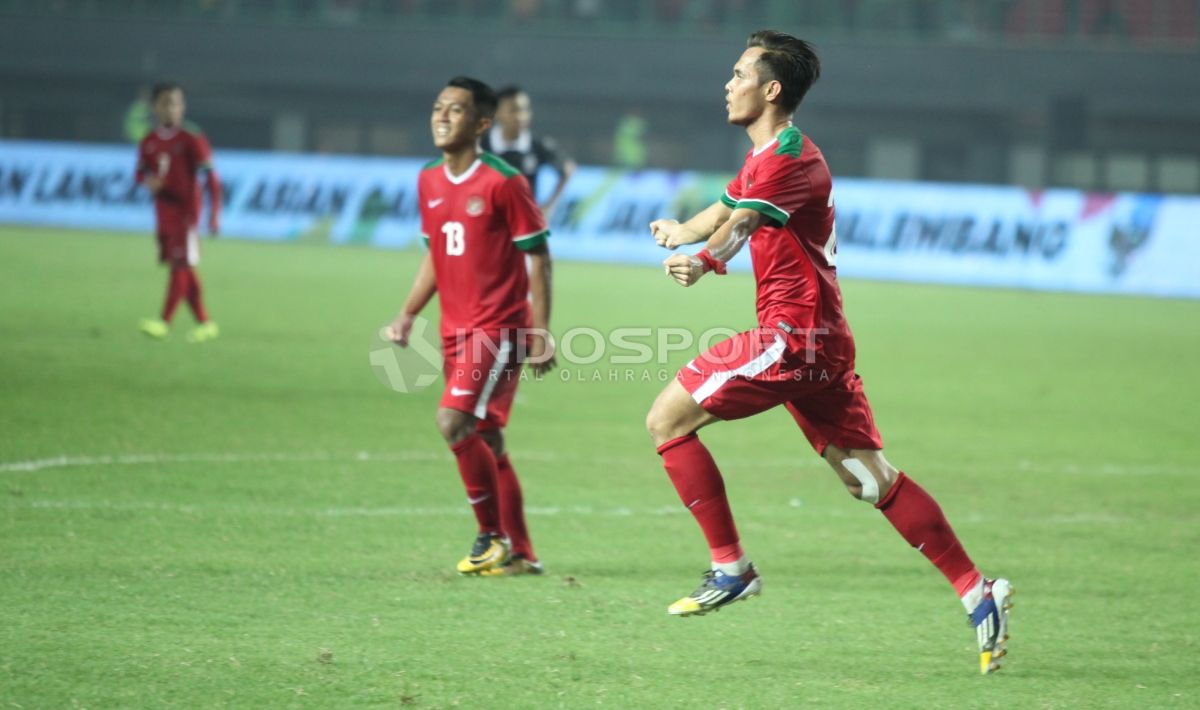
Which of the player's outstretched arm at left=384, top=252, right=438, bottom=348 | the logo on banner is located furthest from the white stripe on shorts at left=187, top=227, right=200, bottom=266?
the logo on banner

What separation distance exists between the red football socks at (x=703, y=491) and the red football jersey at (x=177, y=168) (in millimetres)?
9156

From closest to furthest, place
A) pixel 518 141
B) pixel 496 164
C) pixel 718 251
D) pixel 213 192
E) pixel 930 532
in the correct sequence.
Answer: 1. pixel 718 251
2. pixel 930 532
3. pixel 496 164
4. pixel 518 141
5. pixel 213 192

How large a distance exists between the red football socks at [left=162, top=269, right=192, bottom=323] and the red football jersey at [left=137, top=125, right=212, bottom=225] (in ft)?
1.44

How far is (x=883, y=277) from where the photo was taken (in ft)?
75.5

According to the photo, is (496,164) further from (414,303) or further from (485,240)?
(414,303)

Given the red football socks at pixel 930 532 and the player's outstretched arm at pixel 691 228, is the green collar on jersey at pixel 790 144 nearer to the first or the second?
the player's outstretched arm at pixel 691 228

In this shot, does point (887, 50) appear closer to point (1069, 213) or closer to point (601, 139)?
point (601, 139)

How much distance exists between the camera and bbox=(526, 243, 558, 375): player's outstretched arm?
20.1 ft

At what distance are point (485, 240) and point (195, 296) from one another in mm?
7659

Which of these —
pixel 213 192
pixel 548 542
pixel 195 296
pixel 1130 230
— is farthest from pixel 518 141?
pixel 1130 230

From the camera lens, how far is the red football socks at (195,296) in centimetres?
1309

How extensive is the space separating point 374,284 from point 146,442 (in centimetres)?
1088

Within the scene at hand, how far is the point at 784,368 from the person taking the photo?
15.8 feet

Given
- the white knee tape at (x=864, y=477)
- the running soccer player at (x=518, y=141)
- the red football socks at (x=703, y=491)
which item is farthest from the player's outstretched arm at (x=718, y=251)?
the running soccer player at (x=518, y=141)
